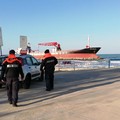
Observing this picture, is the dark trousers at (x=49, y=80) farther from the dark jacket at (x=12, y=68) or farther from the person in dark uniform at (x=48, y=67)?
the dark jacket at (x=12, y=68)

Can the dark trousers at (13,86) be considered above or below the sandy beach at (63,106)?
above

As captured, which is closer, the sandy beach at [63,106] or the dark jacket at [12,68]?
the sandy beach at [63,106]

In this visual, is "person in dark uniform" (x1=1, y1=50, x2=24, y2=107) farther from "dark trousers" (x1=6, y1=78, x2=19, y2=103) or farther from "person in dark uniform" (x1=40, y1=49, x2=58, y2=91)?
"person in dark uniform" (x1=40, y1=49, x2=58, y2=91)

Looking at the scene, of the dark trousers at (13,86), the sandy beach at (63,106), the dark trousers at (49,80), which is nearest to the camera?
the sandy beach at (63,106)

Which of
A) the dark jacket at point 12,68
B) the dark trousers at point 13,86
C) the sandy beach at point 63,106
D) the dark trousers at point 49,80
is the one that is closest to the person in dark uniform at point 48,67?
the dark trousers at point 49,80

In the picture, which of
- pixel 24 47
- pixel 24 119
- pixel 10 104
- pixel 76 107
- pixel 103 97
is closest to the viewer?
pixel 24 119

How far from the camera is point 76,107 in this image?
1043 centimetres

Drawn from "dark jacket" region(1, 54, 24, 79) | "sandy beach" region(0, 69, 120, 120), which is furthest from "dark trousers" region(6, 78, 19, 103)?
"sandy beach" region(0, 69, 120, 120)

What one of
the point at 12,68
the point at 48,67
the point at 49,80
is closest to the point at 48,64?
the point at 48,67

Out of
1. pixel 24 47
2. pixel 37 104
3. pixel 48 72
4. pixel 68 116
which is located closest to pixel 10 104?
pixel 37 104

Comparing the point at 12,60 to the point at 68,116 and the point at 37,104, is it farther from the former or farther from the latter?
the point at 68,116

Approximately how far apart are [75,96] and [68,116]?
12.4ft

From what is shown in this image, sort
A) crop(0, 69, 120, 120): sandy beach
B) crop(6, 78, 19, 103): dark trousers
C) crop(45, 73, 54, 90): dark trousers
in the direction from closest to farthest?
crop(0, 69, 120, 120): sandy beach < crop(6, 78, 19, 103): dark trousers < crop(45, 73, 54, 90): dark trousers

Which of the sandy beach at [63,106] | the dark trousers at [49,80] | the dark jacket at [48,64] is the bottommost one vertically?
the sandy beach at [63,106]
